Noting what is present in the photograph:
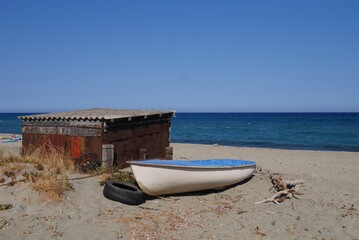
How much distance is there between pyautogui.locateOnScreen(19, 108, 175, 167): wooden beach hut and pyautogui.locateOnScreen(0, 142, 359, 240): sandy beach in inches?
75.2

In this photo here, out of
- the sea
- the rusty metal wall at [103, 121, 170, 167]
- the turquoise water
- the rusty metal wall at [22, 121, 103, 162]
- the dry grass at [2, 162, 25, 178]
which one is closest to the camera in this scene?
the dry grass at [2, 162, 25, 178]

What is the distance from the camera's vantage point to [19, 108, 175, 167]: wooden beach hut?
1180 centimetres

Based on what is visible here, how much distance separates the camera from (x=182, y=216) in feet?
27.1

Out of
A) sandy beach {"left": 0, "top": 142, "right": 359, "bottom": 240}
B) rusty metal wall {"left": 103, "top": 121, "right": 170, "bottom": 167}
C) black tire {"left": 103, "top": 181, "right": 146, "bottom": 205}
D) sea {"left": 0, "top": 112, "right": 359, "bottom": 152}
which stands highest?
rusty metal wall {"left": 103, "top": 121, "right": 170, "bottom": 167}

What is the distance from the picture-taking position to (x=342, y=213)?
8.55 meters

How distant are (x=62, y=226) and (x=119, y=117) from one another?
4915 mm

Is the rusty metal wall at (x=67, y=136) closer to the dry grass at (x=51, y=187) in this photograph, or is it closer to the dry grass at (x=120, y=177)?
the dry grass at (x=120, y=177)

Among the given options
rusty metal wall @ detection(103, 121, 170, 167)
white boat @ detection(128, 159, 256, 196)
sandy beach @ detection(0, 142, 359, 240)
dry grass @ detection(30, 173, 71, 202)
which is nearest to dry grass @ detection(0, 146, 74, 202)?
dry grass @ detection(30, 173, 71, 202)

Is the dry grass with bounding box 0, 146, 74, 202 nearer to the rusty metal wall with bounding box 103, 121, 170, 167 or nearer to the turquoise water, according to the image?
the rusty metal wall with bounding box 103, 121, 170, 167

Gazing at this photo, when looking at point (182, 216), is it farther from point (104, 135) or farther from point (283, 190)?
point (104, 135)

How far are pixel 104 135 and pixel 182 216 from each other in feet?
15.2

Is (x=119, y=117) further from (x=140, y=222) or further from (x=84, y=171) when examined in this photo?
(x=140, y=222)

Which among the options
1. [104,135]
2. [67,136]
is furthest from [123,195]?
[67,136]

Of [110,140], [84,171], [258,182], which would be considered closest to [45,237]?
[84,171]
